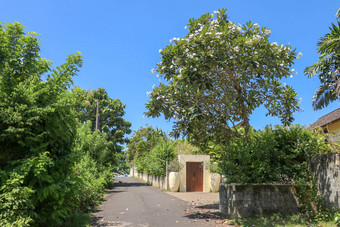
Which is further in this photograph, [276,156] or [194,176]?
[194,176]

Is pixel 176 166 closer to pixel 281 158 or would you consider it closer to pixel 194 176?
pixel 194 176

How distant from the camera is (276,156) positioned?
10273 millimetres

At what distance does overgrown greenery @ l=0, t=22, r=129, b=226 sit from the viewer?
5.09 metres

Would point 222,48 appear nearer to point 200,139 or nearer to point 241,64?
point 241,64

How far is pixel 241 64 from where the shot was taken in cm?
1055

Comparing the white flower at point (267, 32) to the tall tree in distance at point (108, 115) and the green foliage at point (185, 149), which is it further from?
the tall tree in distance at point (108, 115)

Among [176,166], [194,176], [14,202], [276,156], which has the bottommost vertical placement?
[14,202]

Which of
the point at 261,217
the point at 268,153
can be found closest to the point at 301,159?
the point at 268,153

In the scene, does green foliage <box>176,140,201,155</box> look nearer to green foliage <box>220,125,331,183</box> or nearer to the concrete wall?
the concrete wall

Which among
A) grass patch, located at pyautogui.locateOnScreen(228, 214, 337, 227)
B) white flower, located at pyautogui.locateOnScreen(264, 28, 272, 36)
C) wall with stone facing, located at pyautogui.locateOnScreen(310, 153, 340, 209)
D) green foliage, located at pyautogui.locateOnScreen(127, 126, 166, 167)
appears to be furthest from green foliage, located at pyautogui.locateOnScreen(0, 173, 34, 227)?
green foliage, located at pyautogui.locateOnScreen(127, 126, 166, 167)

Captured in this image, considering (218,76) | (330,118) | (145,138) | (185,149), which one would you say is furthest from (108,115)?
(218,76)

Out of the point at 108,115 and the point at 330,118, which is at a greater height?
the point at 108,115

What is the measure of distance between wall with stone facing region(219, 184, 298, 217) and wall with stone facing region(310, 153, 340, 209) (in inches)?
46.1

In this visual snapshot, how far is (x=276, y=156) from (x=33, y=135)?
823cm
